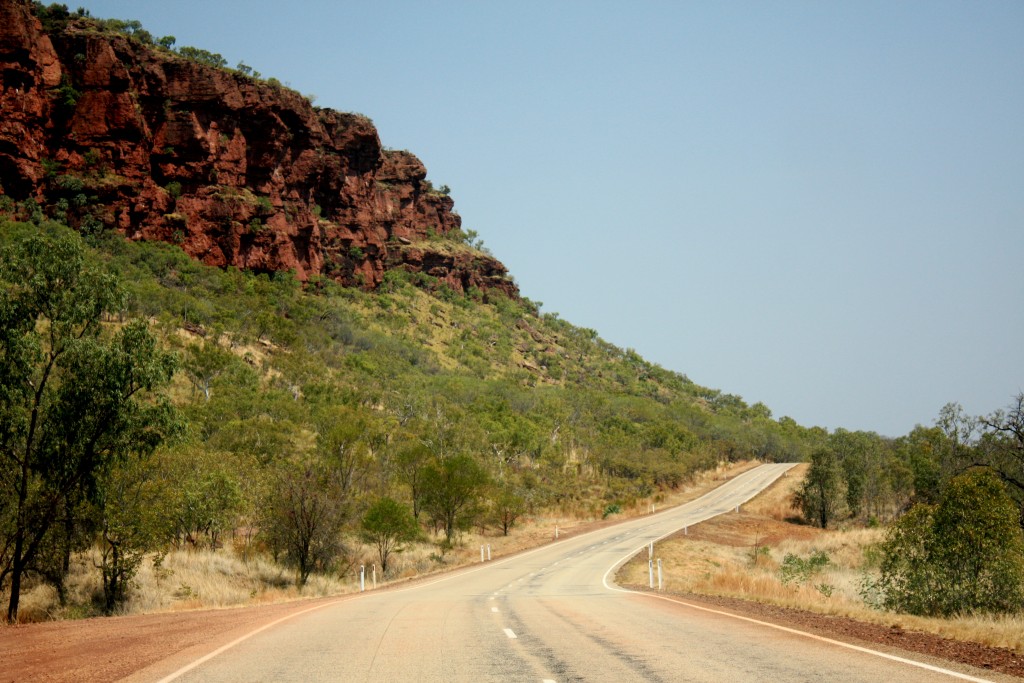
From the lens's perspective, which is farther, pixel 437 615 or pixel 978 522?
pixel 978 522

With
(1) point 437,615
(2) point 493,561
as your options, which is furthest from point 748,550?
(1) point 437,615

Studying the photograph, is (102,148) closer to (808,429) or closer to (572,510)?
(572,510)

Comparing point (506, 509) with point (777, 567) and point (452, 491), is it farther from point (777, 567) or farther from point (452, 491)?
point (777, 567)

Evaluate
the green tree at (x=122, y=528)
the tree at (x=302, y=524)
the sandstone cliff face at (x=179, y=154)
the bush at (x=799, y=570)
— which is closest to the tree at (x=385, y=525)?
the tree at (x=302, y=524)

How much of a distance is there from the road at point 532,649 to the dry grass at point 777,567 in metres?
2.44

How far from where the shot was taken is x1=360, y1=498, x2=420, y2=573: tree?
3612cm

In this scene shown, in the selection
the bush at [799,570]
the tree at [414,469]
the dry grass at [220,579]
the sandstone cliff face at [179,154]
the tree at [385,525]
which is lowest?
the bush at [799,570]

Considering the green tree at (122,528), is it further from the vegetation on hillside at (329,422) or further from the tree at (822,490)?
the tree at (822,490)

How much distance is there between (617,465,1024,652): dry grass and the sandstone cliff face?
287 feet

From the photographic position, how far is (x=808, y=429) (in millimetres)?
167000

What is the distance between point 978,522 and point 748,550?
A: 32193mm

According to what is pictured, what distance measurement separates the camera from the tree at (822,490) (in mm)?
68000

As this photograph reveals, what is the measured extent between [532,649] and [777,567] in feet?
112

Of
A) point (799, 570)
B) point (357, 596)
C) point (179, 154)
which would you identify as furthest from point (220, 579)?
point (179, 154)
